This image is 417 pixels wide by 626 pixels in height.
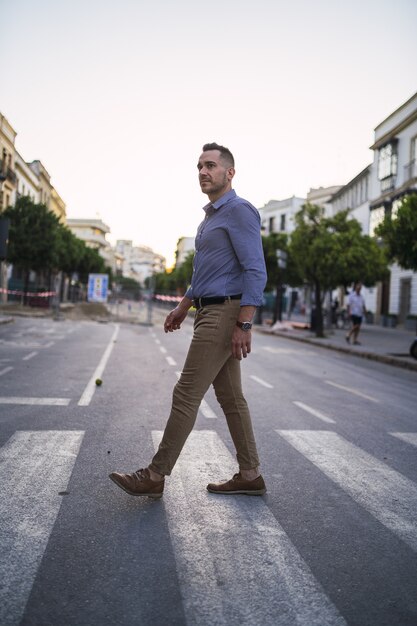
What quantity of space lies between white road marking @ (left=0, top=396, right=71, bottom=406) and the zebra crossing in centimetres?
156

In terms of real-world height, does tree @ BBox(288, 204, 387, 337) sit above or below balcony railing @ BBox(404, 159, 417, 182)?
below

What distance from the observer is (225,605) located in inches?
91.0

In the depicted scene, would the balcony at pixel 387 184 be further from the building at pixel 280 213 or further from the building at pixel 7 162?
the building at pixel 280 213

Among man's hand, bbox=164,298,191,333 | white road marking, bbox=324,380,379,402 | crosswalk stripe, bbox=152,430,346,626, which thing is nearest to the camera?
crosswalk stripe, bbox=152,430,346,626

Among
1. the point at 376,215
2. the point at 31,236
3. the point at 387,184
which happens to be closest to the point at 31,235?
the point at 31,236

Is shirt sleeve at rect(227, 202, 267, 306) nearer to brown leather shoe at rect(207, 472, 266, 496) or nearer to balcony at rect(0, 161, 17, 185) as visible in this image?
brown leather shoe at rect(207, 472, 266, 496)

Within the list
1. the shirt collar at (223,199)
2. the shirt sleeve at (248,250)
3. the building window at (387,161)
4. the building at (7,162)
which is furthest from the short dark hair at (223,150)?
the building at (7,162)

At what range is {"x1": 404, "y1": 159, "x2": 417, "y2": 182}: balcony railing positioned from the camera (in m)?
35.6

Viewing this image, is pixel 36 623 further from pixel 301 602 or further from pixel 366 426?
pixel 366 426

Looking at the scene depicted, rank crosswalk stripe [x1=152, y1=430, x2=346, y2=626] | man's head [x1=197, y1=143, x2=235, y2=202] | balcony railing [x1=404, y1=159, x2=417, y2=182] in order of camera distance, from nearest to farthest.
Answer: crosswalk stripe [x1=152, y1=430, x2=346, y2=626], man's head [x1=197, y1=143, x2=235, y2=202], balcony railing [x1=404, y1=159, x2=417, y2=182]

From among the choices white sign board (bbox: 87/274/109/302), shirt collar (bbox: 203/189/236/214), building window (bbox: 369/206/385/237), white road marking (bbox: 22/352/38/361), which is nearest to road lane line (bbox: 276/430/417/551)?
shirt collar (bbox: 203/189/236/214)

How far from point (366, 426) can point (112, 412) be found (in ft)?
8.74

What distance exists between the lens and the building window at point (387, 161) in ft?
127

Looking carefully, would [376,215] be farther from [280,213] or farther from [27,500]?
[27,500]
